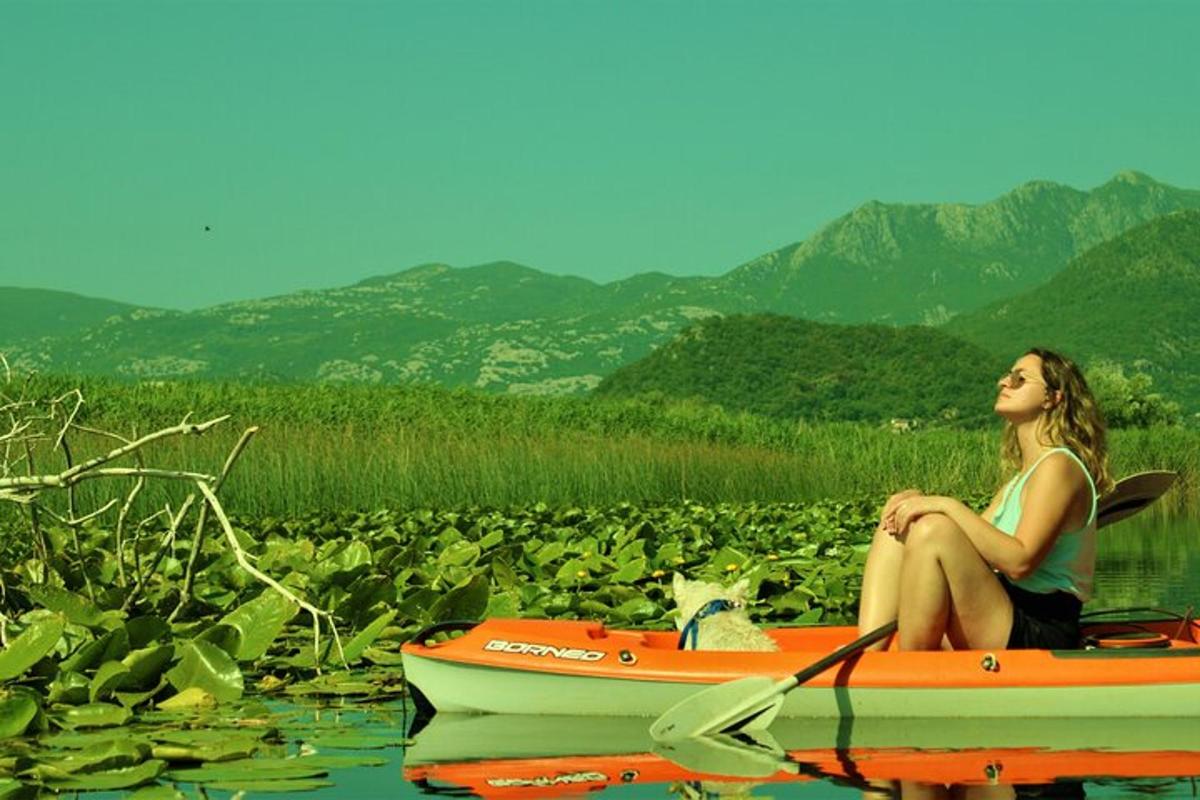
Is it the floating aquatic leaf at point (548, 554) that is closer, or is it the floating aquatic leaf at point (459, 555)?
the floating aquatic leaf at point (459, 555)

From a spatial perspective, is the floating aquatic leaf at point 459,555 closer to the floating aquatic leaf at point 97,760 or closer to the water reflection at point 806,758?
the water reflection at point 806,758

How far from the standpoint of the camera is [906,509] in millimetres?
5746

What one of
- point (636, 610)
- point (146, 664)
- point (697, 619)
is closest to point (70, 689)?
point (146, 664)

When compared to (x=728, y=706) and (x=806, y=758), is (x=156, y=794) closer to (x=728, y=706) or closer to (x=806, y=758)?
(x=728, y=706)

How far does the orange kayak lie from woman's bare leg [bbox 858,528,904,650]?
168mm

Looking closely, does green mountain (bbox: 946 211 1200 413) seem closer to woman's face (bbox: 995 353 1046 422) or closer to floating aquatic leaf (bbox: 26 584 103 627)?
woman's face (bbox: 995 353 1046 422)

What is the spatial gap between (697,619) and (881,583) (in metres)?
0.67

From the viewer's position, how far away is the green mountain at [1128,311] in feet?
397

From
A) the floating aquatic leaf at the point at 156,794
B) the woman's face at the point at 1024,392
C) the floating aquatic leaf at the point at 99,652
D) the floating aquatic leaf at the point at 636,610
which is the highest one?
the woman's face at the point at 1024,392

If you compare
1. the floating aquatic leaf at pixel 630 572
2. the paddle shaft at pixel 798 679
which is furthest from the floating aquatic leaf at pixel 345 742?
the floating aquatic leaf at pixel 630 572

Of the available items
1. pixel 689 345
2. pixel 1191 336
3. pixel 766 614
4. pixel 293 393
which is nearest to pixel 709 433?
pixel 293 393

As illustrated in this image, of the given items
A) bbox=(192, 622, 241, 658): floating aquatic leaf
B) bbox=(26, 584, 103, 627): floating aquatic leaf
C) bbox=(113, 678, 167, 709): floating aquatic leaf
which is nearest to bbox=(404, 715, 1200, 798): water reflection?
bbox=(192, 622, 241, 658): floating aquatic leaf

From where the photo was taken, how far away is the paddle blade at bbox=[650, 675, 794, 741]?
5.74 meters

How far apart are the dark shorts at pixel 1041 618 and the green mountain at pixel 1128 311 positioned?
11128 cm
